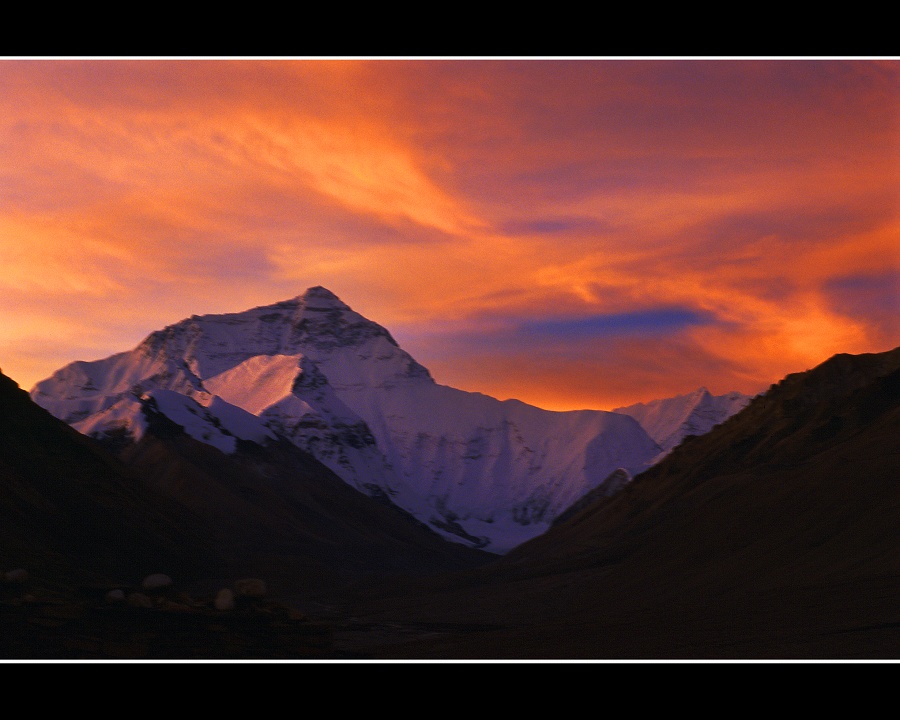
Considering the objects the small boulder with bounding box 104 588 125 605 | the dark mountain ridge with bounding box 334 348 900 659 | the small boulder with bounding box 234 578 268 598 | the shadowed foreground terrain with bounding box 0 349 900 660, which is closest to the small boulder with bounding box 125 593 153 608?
the small boulder with bounding box 104 588 125 605

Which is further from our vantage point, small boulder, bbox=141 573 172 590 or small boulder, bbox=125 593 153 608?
small boulder, bbox=141 573 172 590

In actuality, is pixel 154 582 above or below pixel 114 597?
above

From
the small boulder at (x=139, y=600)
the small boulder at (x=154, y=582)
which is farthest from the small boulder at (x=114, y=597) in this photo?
the small boulder at (x=154, y=582)

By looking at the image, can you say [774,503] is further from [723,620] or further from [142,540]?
[142,540]

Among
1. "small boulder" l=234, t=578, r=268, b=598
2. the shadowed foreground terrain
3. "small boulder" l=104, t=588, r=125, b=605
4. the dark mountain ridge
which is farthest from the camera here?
"small boulder" l=234, t=578, r=268, b=598

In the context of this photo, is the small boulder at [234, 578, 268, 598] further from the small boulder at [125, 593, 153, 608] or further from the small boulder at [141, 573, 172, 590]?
the small boulder at [125, 593, 153, 608]

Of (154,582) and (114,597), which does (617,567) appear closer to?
(154,582)

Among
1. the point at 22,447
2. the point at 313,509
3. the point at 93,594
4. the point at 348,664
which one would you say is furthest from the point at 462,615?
the point at 313,509

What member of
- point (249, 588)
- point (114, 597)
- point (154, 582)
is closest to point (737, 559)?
point (249, 588)
